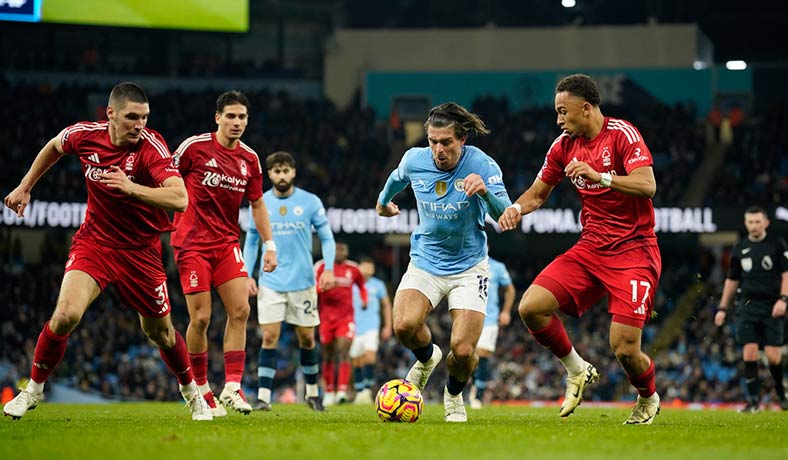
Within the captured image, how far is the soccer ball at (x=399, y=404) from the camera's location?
8750 millimetres

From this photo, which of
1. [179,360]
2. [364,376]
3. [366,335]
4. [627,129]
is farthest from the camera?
[366,335]

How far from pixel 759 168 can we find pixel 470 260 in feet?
87.5

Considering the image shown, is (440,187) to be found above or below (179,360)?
above

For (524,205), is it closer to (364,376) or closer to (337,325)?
(337,325)

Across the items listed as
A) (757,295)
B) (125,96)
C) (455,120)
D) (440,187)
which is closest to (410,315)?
(440,187)

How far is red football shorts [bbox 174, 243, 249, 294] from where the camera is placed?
9844mm

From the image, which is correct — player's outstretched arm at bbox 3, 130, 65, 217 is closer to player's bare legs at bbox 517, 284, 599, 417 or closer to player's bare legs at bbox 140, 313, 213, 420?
player's bare legs at bbox 140, 313, 213, 420

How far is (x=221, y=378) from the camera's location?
91.9 feet

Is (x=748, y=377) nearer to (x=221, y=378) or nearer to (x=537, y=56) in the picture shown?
(x=221, y=378)

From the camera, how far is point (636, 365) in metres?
8.70

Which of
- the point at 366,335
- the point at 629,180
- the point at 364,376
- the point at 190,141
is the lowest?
the point at 364,376

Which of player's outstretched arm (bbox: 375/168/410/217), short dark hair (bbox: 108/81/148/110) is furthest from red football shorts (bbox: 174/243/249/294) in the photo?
short dark hair (bbox: 108/81/148/110)

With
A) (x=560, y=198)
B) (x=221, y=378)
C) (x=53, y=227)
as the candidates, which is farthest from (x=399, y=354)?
(x=53, y=227)

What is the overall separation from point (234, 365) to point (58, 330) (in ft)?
7.82
